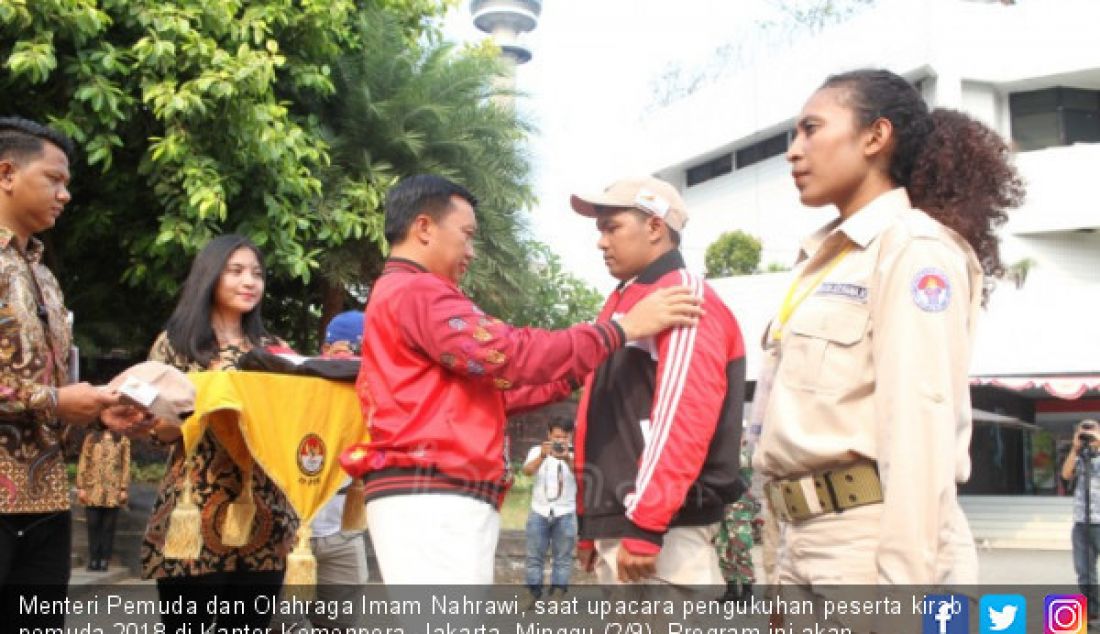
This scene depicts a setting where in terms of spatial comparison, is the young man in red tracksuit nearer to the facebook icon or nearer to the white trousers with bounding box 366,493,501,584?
the white trousers with bounding box 366,493,501,584

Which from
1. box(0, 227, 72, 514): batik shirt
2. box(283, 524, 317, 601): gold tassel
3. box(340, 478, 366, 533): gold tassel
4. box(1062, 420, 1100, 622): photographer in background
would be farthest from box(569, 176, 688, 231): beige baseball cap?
box(1062, 420, 1100, 622): photographer in background

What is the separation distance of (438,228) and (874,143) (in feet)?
4.46

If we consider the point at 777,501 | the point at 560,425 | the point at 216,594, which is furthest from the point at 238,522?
the point at 560,425

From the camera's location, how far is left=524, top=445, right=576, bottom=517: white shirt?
9758 mm

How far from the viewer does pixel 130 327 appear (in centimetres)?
1209

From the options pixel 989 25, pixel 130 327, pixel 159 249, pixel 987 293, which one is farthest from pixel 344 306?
pixel 989 25

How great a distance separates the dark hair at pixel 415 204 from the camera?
10.7ft

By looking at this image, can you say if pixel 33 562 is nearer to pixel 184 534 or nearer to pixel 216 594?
pixel 184 534

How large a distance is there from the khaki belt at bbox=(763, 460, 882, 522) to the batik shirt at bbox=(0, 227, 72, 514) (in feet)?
7.36

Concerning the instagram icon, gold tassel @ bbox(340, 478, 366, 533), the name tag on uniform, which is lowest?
the instagram icon

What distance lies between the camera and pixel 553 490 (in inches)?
387

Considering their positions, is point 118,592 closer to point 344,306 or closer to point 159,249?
point 159,249

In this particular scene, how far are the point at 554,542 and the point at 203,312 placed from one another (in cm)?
622

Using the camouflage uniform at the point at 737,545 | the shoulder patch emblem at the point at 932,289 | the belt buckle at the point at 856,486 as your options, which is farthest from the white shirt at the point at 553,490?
the shoulder patch emblem at the point at 932,289
